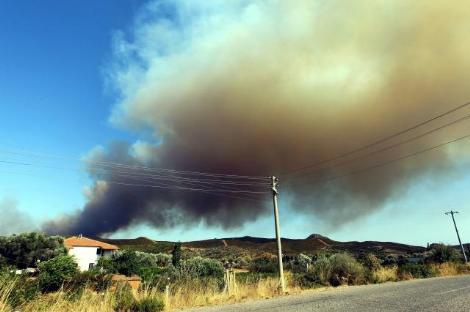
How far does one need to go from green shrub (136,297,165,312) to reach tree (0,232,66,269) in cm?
4323

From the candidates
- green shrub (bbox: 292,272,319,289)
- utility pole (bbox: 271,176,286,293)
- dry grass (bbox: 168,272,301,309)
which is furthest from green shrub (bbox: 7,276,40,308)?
green shrub (bbox: 292,272,319,289)

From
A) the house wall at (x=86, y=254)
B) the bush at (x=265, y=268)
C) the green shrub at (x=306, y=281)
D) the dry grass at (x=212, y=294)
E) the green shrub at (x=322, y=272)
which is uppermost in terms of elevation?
the house wall at (x=86, y=254)

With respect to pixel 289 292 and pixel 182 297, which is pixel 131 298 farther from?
pixel 289 292

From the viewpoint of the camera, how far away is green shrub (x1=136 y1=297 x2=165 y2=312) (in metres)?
12.3

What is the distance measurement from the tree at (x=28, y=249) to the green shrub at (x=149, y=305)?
43.2 metres

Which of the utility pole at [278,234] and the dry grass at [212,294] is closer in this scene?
the dry grass at [212,294]

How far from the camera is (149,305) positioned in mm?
12328

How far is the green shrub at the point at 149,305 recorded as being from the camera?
1227 cm

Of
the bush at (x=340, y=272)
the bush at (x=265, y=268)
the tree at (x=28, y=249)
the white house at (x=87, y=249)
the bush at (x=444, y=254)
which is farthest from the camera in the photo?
the white house at (x=87, y=249)

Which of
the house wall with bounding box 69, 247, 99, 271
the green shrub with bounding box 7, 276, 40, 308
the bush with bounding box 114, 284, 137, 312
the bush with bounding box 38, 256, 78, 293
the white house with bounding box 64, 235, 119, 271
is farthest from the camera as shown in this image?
the white house with bounding box 64, 235, 119, 271

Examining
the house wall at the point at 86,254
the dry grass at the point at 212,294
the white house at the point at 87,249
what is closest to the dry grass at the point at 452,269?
the dry grass at the point at 212,294

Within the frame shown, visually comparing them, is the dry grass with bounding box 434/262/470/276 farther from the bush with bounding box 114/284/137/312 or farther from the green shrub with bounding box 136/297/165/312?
the bush with bounding box 114/284/137/312

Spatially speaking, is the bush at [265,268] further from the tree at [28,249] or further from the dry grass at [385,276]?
the tree at [28,249]

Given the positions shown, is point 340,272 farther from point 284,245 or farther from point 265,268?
point 284,245
